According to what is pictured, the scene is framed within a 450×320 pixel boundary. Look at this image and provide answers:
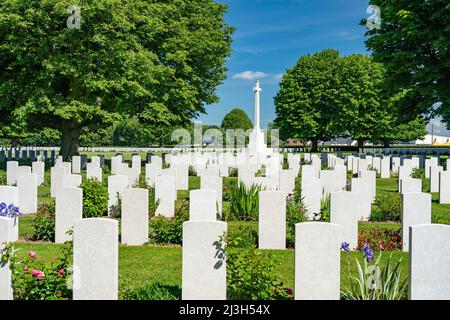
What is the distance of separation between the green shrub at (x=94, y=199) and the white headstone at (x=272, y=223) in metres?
4.08

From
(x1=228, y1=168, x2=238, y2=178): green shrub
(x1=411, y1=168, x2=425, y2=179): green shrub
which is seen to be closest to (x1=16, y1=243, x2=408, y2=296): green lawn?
(x1=411, y1=168, x2=425, y2=179): green shrub

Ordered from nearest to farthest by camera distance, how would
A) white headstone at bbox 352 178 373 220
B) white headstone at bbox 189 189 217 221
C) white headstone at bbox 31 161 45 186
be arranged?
1. white headstone at bbox 189 189 217 221
2. white headstone at bbox 352 178 373 220
3. white headstone at bbox 31 161 45 186

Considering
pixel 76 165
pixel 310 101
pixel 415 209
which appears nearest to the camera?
pixel 415 209

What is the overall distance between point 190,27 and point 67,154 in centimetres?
1110

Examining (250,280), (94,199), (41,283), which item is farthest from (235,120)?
(41,283)

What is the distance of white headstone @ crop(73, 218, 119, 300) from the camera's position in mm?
4512

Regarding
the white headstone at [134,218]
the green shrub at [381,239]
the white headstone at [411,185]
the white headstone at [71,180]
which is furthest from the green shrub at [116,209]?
the white headstone at [411,185]

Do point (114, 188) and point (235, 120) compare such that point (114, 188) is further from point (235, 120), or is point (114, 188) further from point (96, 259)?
point (235, 120)

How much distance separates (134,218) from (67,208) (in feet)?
3.80

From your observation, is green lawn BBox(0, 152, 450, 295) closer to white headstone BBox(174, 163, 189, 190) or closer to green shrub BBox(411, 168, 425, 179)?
white headstone BBox(174, 163, 189, 190)

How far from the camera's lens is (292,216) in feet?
28.2

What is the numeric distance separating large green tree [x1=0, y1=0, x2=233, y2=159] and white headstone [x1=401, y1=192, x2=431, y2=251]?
15.9 metres

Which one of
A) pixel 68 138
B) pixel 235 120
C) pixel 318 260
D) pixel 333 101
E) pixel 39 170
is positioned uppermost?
pixel 235 120
